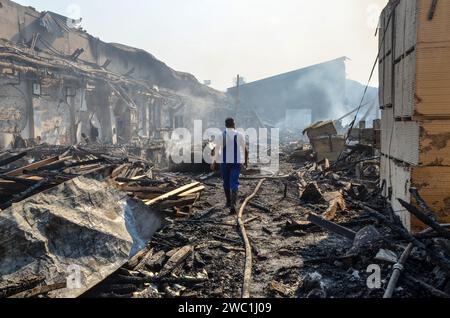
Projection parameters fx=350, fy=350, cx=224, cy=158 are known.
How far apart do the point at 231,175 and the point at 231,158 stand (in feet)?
1.14

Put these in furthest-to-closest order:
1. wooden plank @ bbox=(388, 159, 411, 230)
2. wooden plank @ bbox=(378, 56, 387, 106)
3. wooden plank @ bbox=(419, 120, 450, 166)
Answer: wooden plank @ bbox=(378, 56, 387, 106) → wooden plank @ bbox=(388, 159, 411, 230) → wooden plank @ bbox=(419, 120, 450, 166)

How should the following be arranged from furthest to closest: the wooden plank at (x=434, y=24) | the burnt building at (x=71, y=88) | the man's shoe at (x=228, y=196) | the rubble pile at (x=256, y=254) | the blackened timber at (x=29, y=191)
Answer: the burnt building at (x=71, y=88)
the man's shoe at (x=228, y=196)
the blackened timber at (x=29, y=191)
the wooden plank at (x=434, y=24)
the rubble pile at (x=256, y=254)

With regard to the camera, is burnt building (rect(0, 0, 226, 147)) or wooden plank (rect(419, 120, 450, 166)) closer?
wooden plank (rect(419, 120, 450, 166))

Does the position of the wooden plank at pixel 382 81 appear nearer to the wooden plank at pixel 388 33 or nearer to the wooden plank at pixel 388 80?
the wooden plank at pixel 388 80

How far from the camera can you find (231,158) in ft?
23.2

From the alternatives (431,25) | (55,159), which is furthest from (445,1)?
(55,159)

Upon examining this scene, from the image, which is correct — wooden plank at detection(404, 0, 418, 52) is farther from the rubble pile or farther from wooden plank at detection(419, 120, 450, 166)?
the rubble pile

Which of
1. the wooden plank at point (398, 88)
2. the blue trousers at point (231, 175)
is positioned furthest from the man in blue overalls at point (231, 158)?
the wooden plank at point (398, 88)

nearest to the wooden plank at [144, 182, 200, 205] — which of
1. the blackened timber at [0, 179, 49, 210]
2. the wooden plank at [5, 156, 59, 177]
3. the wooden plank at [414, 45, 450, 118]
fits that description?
the blackened timber at [0, 179, 49, 210]

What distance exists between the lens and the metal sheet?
11.3 feet

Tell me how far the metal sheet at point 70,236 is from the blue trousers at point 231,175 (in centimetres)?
247

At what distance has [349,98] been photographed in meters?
52.5

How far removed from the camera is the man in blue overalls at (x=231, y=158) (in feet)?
23.2
